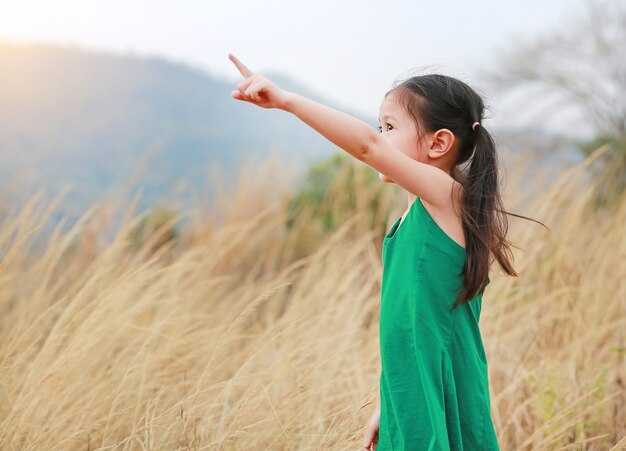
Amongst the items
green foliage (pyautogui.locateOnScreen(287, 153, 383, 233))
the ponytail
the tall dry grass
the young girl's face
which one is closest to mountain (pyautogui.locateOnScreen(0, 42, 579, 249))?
green foliage (pyautogui.locateOnScreen(287, 153, 383, 233))

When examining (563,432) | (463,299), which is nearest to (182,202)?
(563,432)

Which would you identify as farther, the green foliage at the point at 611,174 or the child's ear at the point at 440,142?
the green foliage at the point at 611,174

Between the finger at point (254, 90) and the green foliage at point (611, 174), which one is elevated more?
the green foliage at point (611, 174)

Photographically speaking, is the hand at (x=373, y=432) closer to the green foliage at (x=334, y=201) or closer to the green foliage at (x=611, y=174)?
the green foliage at (x=334, y=201)

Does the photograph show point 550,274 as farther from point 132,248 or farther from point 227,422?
point 132,248

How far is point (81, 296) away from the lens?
1.84 meters

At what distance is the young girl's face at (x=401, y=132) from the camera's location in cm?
127

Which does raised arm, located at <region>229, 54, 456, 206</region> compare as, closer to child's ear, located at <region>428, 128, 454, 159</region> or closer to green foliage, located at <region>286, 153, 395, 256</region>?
child's ear, located at <region>428, 128, 454, 159</region>

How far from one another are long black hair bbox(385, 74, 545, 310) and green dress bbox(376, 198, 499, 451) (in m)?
0.03

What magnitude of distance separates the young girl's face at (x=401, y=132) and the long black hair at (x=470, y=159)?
0.01 m

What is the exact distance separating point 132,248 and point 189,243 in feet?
1.17

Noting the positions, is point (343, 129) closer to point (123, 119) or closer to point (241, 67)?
point (241, 67)

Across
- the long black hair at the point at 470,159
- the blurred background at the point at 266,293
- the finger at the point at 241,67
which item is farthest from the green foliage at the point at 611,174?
the finger at the point at 241,67

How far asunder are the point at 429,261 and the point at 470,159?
→ 0.27 m
